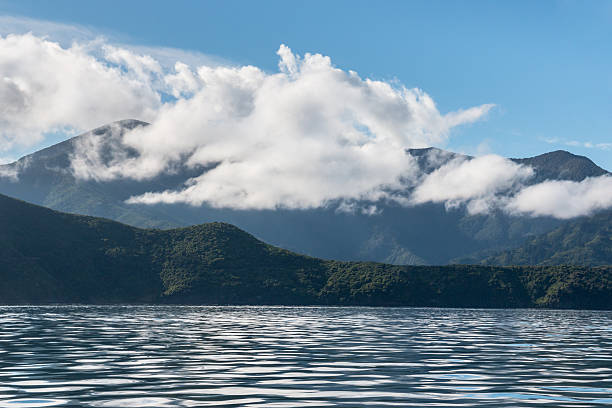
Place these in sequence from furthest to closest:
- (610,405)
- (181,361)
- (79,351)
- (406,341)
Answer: (406,341)
(79,351)
(181,361)
(610,405)

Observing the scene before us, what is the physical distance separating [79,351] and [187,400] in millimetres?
26405

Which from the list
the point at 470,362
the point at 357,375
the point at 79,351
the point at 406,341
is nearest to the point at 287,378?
the point at 357,375

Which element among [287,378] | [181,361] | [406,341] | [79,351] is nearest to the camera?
[287,378]

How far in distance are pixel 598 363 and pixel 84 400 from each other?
34104 mm

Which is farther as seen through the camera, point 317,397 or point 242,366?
point 242,366

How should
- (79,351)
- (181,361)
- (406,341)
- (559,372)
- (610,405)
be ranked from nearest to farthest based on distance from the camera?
(610,405) → (559,372) → (181,361) → (79,351) → (406,341)

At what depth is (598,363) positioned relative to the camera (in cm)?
4778

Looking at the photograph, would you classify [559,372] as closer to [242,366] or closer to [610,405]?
[610,405]

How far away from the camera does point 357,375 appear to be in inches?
1523

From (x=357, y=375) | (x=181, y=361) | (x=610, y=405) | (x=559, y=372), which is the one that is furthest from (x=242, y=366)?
(x=610, y=405)

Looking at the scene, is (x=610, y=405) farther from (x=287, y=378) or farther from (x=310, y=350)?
(x=310, y=350)

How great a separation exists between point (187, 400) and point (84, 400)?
4.17m

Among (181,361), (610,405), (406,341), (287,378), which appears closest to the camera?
(610,405)

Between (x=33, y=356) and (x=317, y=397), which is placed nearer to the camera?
(x=317, y=397)
